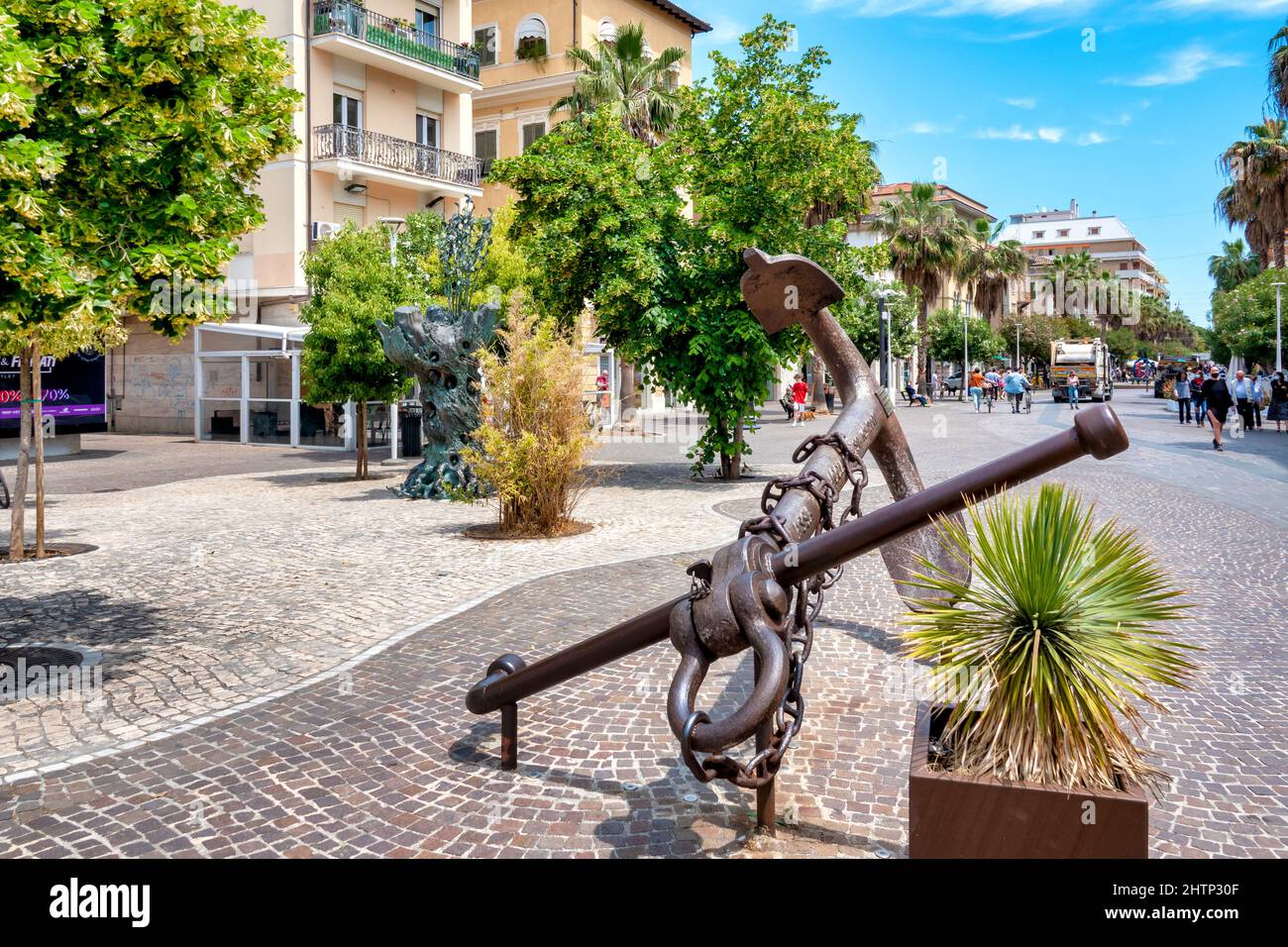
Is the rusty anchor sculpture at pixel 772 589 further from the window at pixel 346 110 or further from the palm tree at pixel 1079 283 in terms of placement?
the palm tree at pixel 1079 283

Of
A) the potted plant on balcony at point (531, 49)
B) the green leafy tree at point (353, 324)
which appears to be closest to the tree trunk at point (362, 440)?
the green leafy tree at point (353, 324)

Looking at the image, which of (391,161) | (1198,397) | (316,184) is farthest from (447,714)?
(1198,397)

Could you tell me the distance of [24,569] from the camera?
8.77m

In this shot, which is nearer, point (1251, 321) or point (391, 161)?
point (391, 161)

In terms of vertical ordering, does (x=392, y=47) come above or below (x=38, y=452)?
above

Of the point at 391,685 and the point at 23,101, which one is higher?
the point at 23,101

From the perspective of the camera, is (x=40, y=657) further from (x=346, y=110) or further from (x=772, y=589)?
(x=346, y=110)

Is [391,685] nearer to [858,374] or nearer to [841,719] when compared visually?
[841,719]

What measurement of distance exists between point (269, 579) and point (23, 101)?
485cm

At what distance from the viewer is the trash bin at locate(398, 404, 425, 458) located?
2159 cm

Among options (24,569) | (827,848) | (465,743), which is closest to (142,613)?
(24,569)

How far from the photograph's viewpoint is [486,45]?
36844 millimetres

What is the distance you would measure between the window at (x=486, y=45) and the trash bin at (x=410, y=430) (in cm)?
1999

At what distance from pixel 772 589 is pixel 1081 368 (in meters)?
53.5
